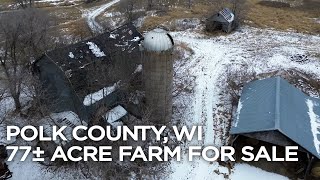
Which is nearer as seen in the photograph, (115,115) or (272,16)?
(115,115)

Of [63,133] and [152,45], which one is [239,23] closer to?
[152,45]

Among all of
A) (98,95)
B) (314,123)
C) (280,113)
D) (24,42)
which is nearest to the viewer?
(280,113)

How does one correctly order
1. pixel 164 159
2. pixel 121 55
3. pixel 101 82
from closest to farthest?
1. pixel 164 159
2. pixel 101 82
3. pixel 121 55

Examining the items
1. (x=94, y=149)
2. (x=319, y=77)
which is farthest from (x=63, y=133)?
(x=319, y=77)

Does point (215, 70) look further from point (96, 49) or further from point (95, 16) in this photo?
point (95, 16)

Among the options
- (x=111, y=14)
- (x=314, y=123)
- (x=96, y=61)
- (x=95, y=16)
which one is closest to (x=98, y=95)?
(x=96, y=61)

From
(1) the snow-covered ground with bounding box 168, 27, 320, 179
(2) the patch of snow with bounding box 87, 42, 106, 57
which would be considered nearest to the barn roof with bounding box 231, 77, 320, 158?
(1) the snow-covered ground with bounding box 168, 27, 320, 179

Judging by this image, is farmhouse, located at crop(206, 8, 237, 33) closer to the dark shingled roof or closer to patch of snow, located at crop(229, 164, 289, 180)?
the dark shingled roof

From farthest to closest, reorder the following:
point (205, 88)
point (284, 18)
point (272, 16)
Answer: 1. point (272, 16)
2. point (284, 18)
3. point (205, 88)
